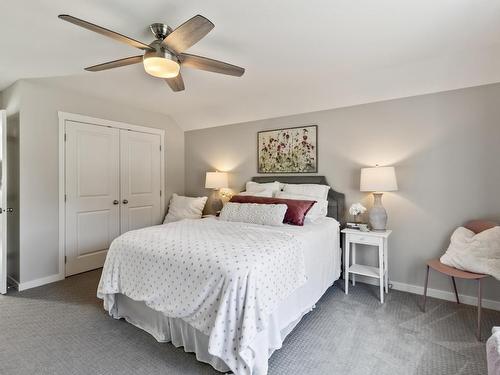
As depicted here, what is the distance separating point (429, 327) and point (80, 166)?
168 inches

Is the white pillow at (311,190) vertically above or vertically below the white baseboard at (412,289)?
above

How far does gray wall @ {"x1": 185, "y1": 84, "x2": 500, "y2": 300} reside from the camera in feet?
8.60

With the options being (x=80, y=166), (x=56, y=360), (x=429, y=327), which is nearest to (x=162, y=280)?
(x=56, y=360)

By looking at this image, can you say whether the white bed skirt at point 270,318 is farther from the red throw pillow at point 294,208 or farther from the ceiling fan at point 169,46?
the ceiling fan at point 169,46

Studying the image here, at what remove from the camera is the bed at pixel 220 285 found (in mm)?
1591

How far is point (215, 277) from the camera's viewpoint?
1.67 m

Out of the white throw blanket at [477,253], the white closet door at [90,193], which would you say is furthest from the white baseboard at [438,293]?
the white closet door at [90,193]

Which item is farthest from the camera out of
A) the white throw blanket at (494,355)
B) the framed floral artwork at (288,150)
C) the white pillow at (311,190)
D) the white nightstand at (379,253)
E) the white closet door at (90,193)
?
the framed floral artwork at (288,150)

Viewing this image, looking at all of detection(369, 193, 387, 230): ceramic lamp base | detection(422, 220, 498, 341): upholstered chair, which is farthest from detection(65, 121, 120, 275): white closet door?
detection(422, 220, 498, 341): upholstered chair

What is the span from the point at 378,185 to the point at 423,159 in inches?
24.6

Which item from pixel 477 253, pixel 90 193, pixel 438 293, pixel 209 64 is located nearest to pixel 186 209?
pixel 90 193

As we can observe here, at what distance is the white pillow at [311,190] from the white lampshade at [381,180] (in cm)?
57

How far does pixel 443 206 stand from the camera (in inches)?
111

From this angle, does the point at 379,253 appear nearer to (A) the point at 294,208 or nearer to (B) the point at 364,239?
(B) the point at 364,239
